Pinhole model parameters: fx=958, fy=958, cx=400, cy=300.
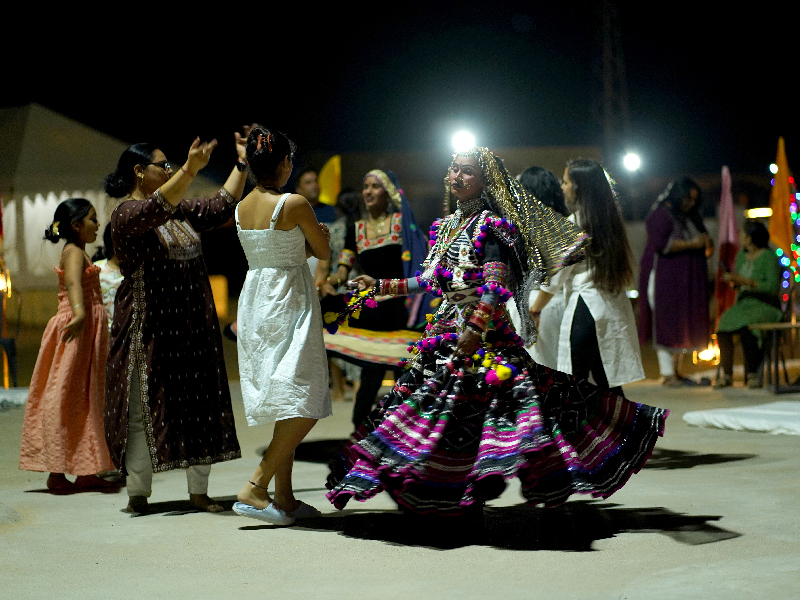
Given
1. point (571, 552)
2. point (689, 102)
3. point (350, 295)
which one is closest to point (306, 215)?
point (350, 295)

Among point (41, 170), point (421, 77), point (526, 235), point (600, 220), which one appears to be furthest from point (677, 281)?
point (41, 170)

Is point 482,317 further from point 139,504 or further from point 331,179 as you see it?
point 331,179

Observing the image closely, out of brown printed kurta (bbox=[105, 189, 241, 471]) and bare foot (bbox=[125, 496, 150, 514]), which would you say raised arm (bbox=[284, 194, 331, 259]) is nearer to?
brown printed kurta (bbox=[105, 189, 241, 471])

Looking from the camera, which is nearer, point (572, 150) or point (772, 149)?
point (572, 150)

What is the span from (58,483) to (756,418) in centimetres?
427

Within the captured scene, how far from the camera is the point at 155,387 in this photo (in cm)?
412

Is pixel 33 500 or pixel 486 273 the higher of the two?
pixel 486 273

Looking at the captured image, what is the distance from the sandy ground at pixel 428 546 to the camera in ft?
9.63

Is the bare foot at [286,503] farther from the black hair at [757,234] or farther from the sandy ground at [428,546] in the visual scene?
the black hair at [757,234]

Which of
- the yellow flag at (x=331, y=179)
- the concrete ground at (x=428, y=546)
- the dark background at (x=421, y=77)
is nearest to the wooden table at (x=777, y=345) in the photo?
the concrete ground at (x=428, y=546)

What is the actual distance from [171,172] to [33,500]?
1.73 meters

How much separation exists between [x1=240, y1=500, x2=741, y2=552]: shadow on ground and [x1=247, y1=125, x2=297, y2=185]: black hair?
1.44 m

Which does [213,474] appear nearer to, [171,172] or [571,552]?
[171,172]

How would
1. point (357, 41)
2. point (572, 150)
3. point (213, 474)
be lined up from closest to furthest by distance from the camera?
1. point (213, 474)
2. point (572, 150)
3. point (357, 41)
